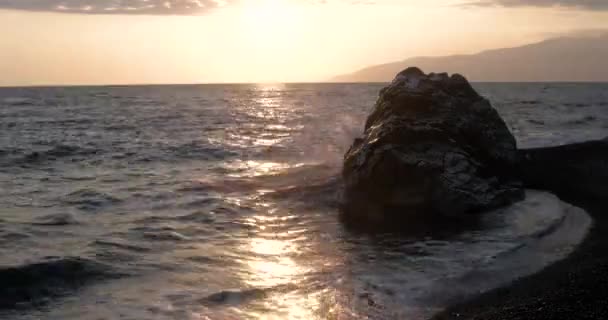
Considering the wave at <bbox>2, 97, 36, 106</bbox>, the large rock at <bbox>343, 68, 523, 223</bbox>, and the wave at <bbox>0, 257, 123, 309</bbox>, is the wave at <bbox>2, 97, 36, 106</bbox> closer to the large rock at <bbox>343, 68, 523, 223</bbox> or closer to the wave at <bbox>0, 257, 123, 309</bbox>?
the large rock at <bbox>343, 68, 523, 223</bbox>

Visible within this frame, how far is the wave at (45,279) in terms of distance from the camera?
9.30 metres

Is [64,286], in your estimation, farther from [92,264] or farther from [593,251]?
[593,251]

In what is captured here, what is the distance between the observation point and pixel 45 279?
33.0 ft

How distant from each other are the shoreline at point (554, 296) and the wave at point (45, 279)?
611cm

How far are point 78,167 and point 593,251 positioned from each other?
20275 millimetres

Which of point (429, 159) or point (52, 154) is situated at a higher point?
point (429, 159)

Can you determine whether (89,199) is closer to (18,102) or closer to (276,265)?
(276,265)

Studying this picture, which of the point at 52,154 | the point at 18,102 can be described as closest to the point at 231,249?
the point at 52,154

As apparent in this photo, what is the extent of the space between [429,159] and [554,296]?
7012 mm

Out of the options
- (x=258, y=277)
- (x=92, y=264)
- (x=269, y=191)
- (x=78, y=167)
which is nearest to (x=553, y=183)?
(x=269, y=191)

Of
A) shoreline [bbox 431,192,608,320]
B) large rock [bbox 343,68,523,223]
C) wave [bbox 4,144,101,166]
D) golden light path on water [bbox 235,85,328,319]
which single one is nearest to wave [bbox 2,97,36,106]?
wave [bbox 4,144,101,166]

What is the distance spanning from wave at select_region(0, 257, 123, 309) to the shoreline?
20.1 ft

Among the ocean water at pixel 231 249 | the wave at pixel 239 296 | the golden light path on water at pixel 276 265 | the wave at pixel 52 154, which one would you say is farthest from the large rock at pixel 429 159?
the wave at pixel 52 154

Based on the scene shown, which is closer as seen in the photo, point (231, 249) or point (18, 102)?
point (231, 249)
